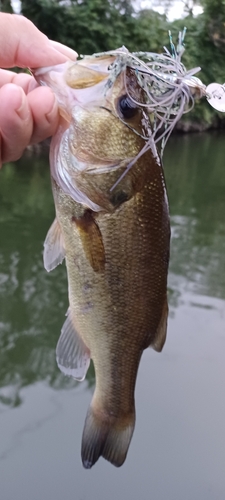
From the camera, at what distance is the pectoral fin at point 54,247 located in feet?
4.68

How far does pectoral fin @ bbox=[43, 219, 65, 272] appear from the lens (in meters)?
1.43

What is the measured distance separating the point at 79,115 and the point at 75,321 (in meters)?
0.62

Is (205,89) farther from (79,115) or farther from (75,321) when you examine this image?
(75,321)

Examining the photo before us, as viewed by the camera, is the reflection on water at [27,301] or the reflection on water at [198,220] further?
the reflection on water at [198,220]

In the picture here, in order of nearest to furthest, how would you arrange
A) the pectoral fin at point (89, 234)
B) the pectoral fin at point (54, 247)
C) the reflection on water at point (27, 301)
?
the pectoral fin at point (89, 234), the pectoral fin at point (54, 247), the reflection on water at point (27, 301)

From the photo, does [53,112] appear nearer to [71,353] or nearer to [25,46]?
[25,46]

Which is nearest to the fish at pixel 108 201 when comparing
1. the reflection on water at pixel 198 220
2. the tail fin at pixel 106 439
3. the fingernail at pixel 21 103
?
the fingernail at pixel 21 103

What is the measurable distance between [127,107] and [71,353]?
0.77 meters

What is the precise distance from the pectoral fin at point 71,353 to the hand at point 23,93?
57 centimetres

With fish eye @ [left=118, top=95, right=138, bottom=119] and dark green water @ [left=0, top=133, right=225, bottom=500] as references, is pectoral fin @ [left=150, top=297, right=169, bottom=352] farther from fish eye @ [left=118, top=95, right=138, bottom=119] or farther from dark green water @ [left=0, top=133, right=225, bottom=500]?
dark green water @ [left=0, top=133, right=225, bottom=500]

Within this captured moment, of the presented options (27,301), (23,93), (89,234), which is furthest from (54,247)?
(27,301)

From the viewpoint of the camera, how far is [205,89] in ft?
4.10

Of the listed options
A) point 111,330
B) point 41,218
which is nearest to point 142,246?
point 111,330

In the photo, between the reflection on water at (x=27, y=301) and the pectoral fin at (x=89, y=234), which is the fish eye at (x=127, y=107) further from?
the reflection on water at (x=27, y=301)
